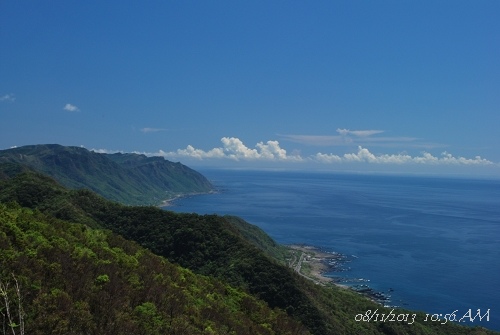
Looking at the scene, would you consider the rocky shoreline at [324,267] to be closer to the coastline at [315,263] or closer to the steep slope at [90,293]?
the coastline at [315,263]

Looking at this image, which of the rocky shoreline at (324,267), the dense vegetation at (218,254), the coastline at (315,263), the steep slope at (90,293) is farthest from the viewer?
the coastline at (315,263)

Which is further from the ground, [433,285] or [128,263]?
[128,263]

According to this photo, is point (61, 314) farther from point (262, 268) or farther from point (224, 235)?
point (224, 235)

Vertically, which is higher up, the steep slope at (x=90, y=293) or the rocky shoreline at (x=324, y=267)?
the steep slope at (x=90, y=293)

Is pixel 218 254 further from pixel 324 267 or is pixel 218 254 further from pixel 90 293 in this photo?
pixel 324 267

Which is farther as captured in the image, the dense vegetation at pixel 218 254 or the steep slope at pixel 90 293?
Result: the dense vegetation at pixel 218 254

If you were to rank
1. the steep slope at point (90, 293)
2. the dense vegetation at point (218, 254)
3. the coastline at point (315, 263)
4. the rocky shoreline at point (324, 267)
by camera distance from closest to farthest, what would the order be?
the steep slope at point (90, 293) → the dense vegetation at point (218, 254) → the rocky shoreline at point (324, 267) → the coastline at point (315, 263)

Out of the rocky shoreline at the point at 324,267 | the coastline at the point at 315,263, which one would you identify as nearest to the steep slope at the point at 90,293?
the rocky shoreline at the point at 324,267

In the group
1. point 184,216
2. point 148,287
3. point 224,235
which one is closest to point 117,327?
point 148,287

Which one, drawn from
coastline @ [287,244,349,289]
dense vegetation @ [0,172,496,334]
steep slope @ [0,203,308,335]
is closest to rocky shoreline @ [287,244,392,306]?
coastline @ [287,244,349,289]
